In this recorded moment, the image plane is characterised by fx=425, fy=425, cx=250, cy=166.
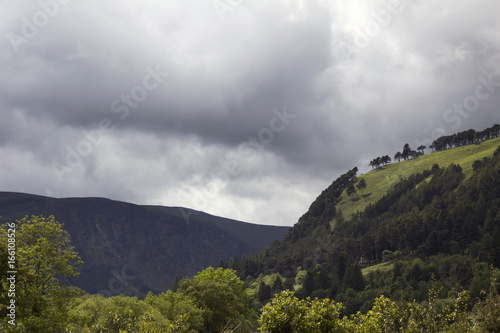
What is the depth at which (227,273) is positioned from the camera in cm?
9706

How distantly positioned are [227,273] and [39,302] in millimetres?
60415

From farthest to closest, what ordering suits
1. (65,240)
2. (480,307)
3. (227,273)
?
(227,273), (65,240), (480,307)

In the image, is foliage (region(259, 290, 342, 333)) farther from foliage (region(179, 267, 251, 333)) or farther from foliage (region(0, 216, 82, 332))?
foliage (region(179, 267, 251, 333))

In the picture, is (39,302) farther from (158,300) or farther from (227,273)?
(227,273)

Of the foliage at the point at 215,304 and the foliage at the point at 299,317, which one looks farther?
the foliage at the point at 215,304

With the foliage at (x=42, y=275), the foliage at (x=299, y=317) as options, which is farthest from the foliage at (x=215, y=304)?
the foliage at (x=299, y=317)

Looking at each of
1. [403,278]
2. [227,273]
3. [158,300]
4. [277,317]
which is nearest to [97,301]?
[158,300]

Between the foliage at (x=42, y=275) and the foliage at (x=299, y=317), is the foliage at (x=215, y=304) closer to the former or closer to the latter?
the foliage at (x=42, y=275)

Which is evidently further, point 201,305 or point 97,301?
point 201,305

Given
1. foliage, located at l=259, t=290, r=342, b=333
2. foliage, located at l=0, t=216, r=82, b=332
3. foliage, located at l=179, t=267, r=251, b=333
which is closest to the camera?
foliage, located at l=259, t=290, r=342, b=333

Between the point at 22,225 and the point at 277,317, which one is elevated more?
the point at 22,225

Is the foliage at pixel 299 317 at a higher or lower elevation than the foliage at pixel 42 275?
lower

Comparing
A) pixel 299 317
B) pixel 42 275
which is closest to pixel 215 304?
pixel 42 275

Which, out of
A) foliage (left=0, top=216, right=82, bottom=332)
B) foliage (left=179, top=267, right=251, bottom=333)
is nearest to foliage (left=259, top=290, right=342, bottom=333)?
foliage (left=0, top=216, right=82, bottom=332)
